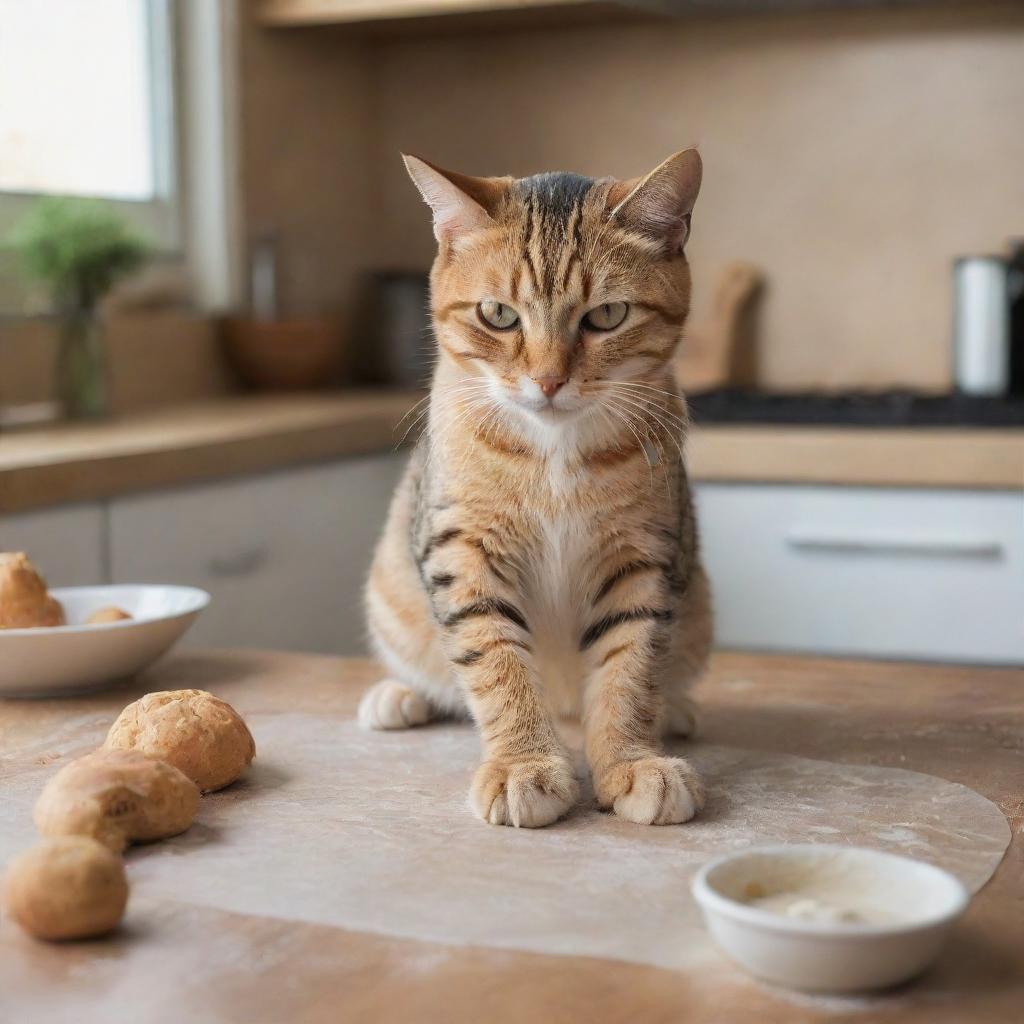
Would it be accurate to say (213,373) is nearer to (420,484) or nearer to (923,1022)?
(420,484)

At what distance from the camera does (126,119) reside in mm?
3062

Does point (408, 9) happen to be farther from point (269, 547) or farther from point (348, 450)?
point (269, 547)

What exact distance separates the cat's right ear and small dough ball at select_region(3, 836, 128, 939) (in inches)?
26.4

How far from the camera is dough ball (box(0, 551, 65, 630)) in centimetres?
135

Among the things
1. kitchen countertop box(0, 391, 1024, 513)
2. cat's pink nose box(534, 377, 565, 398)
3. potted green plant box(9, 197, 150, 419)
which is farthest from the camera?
potted green plant box(9, 197, 150, 419)

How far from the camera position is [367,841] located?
0.99m

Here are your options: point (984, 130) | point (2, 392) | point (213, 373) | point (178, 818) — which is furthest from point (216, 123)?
point (178, 818)

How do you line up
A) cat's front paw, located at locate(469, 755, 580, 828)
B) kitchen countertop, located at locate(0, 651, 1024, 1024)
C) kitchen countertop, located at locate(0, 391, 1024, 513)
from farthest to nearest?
1. kitchen countertop, located at locate(0, 391, 1024, 513)
2. cat's front paw, located at locate(469, 755, 580, 828)
3. kitchen countertop, located at locate(0, 651, 1024, 1024)

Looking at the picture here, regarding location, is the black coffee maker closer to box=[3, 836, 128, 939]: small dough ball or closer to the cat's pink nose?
the cat's pink nose

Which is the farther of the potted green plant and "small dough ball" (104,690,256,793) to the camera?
the potted green plant

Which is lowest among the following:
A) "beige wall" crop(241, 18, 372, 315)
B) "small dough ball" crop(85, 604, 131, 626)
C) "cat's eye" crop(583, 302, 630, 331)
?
"small dough ball" crop(85, 604, 131, 626)

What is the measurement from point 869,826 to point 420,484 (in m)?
0.62

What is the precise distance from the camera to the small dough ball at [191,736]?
106cm

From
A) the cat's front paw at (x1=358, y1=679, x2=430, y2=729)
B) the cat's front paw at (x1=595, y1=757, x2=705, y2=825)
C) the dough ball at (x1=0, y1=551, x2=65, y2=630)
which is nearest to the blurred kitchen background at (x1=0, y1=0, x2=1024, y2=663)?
the dough ball at (x1=0, y1=551, x2=65, y2=630)
